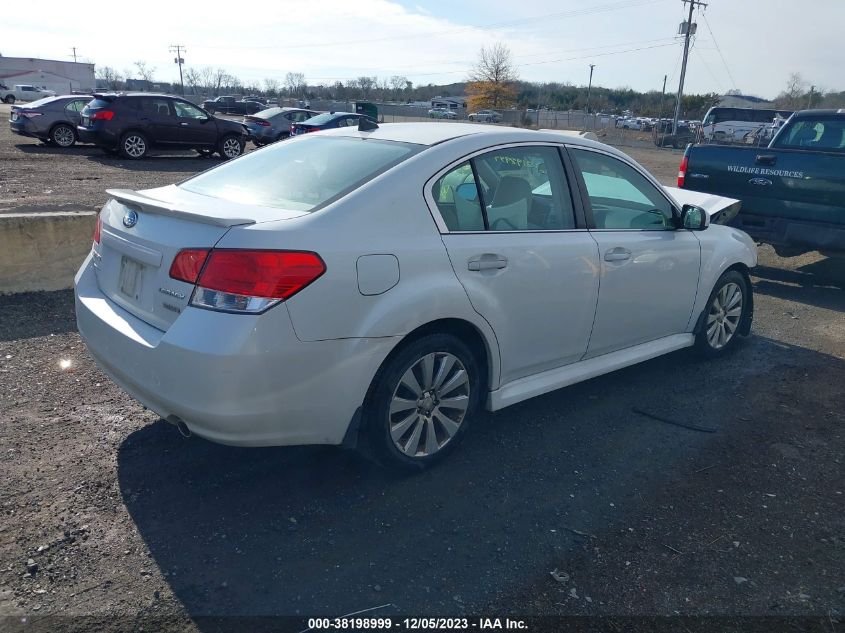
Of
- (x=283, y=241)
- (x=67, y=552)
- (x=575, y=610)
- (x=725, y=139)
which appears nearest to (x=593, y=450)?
(x=575, y=610)

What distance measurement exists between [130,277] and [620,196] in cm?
306

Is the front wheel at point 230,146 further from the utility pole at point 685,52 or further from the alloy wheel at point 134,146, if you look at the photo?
the utility pole at point 685,52

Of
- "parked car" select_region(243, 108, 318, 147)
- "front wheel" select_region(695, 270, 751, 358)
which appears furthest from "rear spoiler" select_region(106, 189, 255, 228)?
"parked car" select_region(243, 108, 318, 147)

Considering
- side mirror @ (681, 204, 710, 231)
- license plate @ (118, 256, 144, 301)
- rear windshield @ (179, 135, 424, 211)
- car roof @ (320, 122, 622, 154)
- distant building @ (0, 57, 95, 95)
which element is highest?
distant building @ (0, 57, 95, 95)

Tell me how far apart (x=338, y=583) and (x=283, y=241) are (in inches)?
55.6

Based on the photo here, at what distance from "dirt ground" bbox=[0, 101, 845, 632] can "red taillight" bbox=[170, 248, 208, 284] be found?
1.10m

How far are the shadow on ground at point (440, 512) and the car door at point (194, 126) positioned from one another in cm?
1661

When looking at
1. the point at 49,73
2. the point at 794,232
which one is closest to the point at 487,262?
the point at 794,232

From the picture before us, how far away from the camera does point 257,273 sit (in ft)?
9.44

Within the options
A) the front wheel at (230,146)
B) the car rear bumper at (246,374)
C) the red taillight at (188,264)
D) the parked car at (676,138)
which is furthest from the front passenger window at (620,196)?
the parked car at (676,138)

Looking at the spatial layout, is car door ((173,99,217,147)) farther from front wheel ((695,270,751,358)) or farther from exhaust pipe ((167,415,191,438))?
exhaust pipe ((167,415,191,438))

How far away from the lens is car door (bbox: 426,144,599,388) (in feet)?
11.8

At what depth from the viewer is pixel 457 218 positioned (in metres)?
3.60

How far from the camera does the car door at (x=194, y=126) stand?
737 inches
